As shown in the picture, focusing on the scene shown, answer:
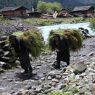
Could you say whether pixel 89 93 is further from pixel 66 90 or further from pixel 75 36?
pixel 75 36

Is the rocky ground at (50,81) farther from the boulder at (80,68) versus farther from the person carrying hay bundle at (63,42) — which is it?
the person carrying hay bundle at (63,42)

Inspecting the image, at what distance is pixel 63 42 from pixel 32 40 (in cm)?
174

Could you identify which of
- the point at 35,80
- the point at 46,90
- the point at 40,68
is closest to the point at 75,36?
the point at 40,68

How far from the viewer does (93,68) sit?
16359 millimetres

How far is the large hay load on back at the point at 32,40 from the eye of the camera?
65.8ft

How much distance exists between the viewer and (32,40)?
66.9 feet

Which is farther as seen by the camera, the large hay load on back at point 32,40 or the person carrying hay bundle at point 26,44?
the large hay load on back at point 32,40

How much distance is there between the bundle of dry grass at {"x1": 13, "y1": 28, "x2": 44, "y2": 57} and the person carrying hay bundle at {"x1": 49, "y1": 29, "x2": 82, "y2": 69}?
0.73m

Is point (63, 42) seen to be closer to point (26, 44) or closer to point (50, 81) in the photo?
point (26, 44)

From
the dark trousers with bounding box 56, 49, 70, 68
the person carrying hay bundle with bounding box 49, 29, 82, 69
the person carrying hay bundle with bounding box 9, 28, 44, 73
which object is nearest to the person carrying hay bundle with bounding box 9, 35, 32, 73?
the person carrying hay bundle with bounding box 9, 28, 44, 73

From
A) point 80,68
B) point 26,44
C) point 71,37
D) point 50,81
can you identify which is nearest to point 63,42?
point 71,37

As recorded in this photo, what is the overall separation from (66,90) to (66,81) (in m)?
1.58

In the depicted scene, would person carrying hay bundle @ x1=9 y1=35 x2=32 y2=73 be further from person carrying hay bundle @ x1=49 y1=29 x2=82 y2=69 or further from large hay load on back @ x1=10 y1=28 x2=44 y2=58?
person carrying hay bundle @ x1=49 y1=29 x2=82 y2=69

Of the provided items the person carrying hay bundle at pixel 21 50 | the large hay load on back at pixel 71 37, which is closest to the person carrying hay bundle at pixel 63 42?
the large hay load on back at pixel 71 37
